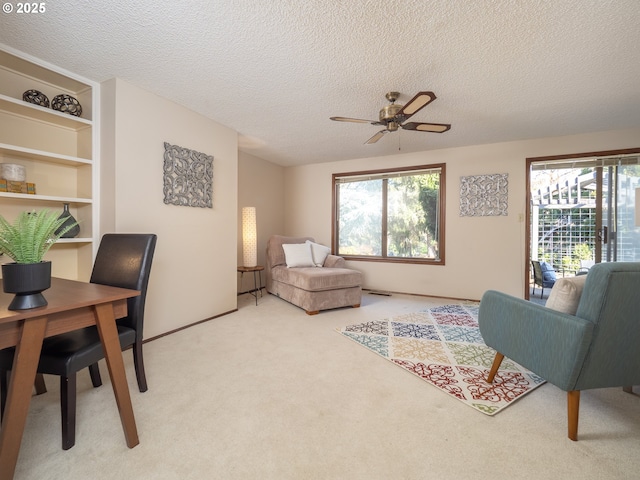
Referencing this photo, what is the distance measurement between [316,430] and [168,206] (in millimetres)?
2338

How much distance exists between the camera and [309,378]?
1.94 metres

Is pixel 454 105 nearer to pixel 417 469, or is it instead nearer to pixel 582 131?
pixel 582 131

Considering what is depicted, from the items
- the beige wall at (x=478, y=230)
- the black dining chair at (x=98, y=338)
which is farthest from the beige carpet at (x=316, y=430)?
the beige wall at (x=478, y=230)

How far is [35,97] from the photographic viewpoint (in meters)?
2.14

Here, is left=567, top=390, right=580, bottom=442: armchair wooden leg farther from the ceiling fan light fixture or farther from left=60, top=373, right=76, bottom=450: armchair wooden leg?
left=60, top=373, right=76, bottom=450: armchair wooden leg

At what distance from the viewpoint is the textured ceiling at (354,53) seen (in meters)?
1.61

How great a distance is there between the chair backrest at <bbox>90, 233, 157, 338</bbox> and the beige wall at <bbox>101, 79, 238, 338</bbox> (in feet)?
1.99

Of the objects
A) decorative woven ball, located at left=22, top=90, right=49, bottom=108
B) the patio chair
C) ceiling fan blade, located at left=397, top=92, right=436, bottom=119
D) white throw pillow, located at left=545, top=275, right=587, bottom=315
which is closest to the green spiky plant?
decorative woven ball, located at left=22, top=90, right=49, bottom=108

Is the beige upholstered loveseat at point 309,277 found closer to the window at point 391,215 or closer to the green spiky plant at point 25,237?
the window at point 391,215

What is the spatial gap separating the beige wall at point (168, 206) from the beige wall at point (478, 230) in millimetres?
2395

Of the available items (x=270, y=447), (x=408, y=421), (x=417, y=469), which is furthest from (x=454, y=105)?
(x=270, y=447)

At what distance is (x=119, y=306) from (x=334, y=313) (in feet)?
8.18

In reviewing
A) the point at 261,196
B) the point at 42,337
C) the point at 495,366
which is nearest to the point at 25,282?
the point at 42,337

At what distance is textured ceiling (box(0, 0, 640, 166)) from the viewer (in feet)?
5.29
